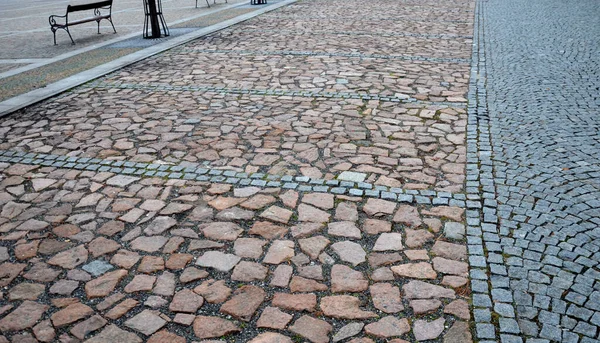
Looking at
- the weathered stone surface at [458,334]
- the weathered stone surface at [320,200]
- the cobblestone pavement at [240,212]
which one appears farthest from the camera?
the weathered stone surface at [320,200]

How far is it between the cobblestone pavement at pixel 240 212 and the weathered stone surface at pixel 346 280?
12 mm

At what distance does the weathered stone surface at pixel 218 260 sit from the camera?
3549 mm

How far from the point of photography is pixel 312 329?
297cm

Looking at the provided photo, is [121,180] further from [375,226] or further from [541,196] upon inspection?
[541,196]

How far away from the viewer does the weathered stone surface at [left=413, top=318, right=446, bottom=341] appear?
2.88m

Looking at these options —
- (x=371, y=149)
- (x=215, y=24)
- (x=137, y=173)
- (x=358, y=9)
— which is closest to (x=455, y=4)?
(x=358, y=9)

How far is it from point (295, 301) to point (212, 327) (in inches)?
20.9

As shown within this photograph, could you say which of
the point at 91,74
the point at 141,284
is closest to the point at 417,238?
the point at 141,284

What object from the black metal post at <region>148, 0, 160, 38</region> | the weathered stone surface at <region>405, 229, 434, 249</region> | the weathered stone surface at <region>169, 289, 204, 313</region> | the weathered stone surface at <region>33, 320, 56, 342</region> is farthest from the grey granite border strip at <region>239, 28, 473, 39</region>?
the weathered stone surface at <region>33, 320, 56, 342</region>

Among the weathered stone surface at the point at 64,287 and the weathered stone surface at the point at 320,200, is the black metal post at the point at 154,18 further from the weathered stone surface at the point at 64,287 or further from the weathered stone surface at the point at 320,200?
the weathered stone surface at the point at 64,287

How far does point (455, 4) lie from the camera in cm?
1773

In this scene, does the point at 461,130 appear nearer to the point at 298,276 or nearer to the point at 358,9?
the point at 298,276

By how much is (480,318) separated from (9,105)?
22.2ft

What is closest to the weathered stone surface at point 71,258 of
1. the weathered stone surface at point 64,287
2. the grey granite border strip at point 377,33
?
the weathered stone surface at point 64,287
